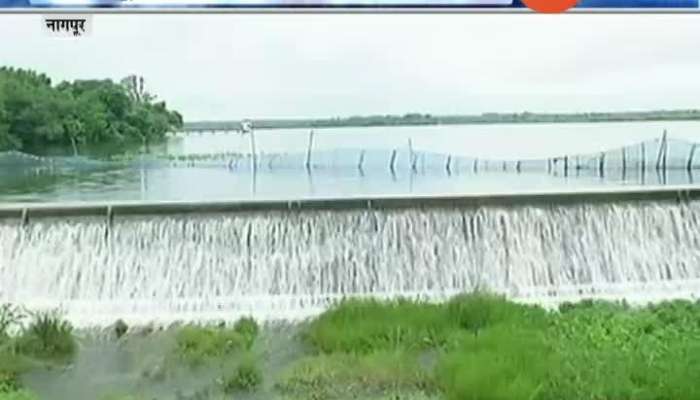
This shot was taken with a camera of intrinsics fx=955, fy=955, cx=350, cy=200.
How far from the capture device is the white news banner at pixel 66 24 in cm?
172

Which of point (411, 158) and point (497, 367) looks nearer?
point (497, 367)

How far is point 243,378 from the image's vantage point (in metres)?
2.78

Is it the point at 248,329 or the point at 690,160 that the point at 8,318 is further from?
the point at 690,160

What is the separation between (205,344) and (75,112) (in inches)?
36.4

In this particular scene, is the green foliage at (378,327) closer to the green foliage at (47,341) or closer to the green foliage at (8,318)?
the green foliage at (47,341)

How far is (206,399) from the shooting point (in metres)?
2.65

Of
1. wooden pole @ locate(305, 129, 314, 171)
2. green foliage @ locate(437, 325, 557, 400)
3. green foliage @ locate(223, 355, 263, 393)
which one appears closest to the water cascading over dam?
wooden pole @ locate(305, 129, 314, 171)

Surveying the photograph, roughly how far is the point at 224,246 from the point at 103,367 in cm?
75

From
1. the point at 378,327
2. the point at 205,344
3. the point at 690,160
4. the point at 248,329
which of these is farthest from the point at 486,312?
the point at 690,160

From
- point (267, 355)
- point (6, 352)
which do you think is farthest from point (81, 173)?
point (267, 355)

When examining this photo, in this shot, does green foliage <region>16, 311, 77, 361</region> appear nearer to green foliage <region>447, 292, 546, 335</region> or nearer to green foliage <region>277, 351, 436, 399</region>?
green foliage <region>277, 351, 436, 399</region>

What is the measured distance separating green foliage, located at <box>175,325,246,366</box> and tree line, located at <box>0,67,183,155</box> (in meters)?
0.74

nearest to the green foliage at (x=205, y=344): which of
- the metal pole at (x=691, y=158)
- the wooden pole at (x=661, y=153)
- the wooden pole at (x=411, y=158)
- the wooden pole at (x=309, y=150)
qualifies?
the wooden pole at (x=309, y=150)

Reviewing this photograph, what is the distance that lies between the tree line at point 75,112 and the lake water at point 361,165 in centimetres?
12
